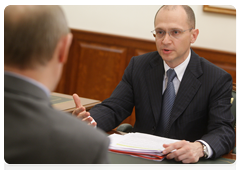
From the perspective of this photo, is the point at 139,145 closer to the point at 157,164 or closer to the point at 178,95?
the point at 157,164

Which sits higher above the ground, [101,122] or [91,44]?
[91,44]

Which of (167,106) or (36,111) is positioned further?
(167,106)

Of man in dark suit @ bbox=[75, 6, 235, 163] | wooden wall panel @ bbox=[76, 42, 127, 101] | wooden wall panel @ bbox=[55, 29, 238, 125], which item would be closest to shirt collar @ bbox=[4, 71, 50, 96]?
man in dark suit @ bbox=[75, 6, 235, 163]

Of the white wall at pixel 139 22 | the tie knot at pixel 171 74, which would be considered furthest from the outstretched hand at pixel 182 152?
the white wall at pixel 139 22

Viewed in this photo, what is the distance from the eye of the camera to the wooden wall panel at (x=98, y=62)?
4.16 meters

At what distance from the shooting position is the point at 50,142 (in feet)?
2.07

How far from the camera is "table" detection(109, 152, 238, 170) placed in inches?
50.1

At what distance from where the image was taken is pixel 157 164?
51.6 inches

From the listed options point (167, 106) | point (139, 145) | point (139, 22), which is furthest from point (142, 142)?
point (139, 22)

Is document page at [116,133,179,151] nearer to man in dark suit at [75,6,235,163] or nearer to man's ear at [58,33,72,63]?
man in dark suit at [75,6,235,163]

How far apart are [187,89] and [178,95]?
74 mm
